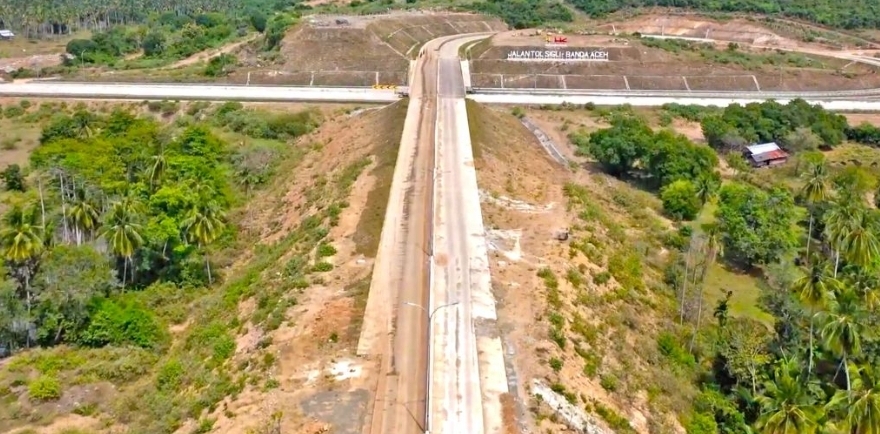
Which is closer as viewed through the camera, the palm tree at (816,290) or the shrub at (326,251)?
the palm tree at (816,290)

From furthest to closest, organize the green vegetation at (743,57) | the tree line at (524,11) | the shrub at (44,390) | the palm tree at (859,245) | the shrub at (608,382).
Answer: the tree line at (524,11) < the green vegetation at (743,57) < the palm tree at (859,245) < the shrub at (44,390) < the shrub at (608,382)

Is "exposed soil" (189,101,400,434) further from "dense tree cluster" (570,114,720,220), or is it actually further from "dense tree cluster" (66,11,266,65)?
"dense tree cluster" (66,11,266,65)

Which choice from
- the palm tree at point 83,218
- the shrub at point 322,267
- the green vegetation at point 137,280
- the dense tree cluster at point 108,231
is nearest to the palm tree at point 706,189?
the green vegetation at point 137,280

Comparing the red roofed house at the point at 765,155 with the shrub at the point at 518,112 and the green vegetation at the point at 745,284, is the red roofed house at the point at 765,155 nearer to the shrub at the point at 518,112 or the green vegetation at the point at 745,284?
the green vegetation at the point at 745,284

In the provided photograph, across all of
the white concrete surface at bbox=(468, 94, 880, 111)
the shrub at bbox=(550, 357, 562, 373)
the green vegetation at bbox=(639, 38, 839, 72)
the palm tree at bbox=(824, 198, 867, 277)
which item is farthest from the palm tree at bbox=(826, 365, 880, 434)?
the green vegetation at bbox=(639, 38, 839, 72)

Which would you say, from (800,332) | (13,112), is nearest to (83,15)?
(13,112)

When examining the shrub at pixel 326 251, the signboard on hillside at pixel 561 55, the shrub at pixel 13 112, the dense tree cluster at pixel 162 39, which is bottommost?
the shrub at pixel 326 251

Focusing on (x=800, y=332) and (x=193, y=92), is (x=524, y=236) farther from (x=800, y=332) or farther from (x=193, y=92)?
(x=193, y=92)
